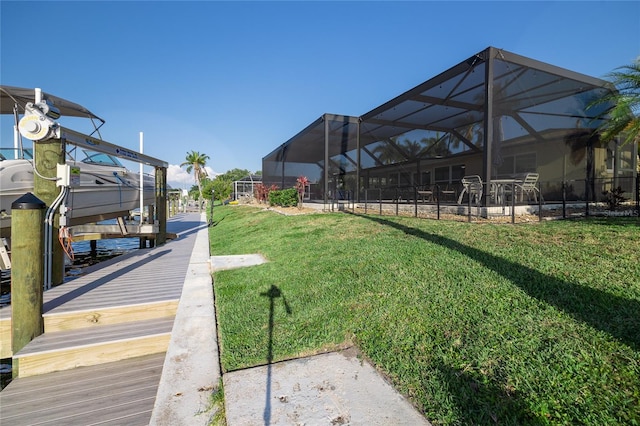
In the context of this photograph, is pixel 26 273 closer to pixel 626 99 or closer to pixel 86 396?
pixel 86 396

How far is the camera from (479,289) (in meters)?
2.89

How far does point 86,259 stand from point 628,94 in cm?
1517

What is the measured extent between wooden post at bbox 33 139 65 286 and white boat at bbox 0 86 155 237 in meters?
0.17

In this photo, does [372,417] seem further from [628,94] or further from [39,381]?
[628,94]

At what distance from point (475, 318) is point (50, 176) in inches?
213

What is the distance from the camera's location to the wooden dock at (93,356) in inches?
94.0

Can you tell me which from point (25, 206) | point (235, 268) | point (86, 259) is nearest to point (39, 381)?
point (25, 206)

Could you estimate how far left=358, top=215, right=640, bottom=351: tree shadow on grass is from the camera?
2070 mm

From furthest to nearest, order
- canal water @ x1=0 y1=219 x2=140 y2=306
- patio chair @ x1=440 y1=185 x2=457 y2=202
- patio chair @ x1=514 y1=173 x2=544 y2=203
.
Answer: patio chair @ x1=440 y1=185 x2=457 y2=202 → patio chair @ x1=514 y1=173 x2=544 y2=203 → canal water @ x1=0 y1=219 x2=140 y2=306

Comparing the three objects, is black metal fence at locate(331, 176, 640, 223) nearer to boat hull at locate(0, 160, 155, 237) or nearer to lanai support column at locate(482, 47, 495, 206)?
lanai support column at locate(482, 47, 495, 206)

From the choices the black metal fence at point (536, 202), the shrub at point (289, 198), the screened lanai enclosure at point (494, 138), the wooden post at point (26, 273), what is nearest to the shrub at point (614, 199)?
the black metal fence at point (536, 202)

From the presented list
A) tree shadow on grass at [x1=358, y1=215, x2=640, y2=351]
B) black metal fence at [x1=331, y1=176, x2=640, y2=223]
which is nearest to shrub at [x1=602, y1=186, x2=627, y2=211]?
black metal fence at [x1=331, y1=176, x2=640, y2=223]

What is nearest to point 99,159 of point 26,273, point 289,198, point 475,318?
point 26,273

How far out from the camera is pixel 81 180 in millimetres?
6219
